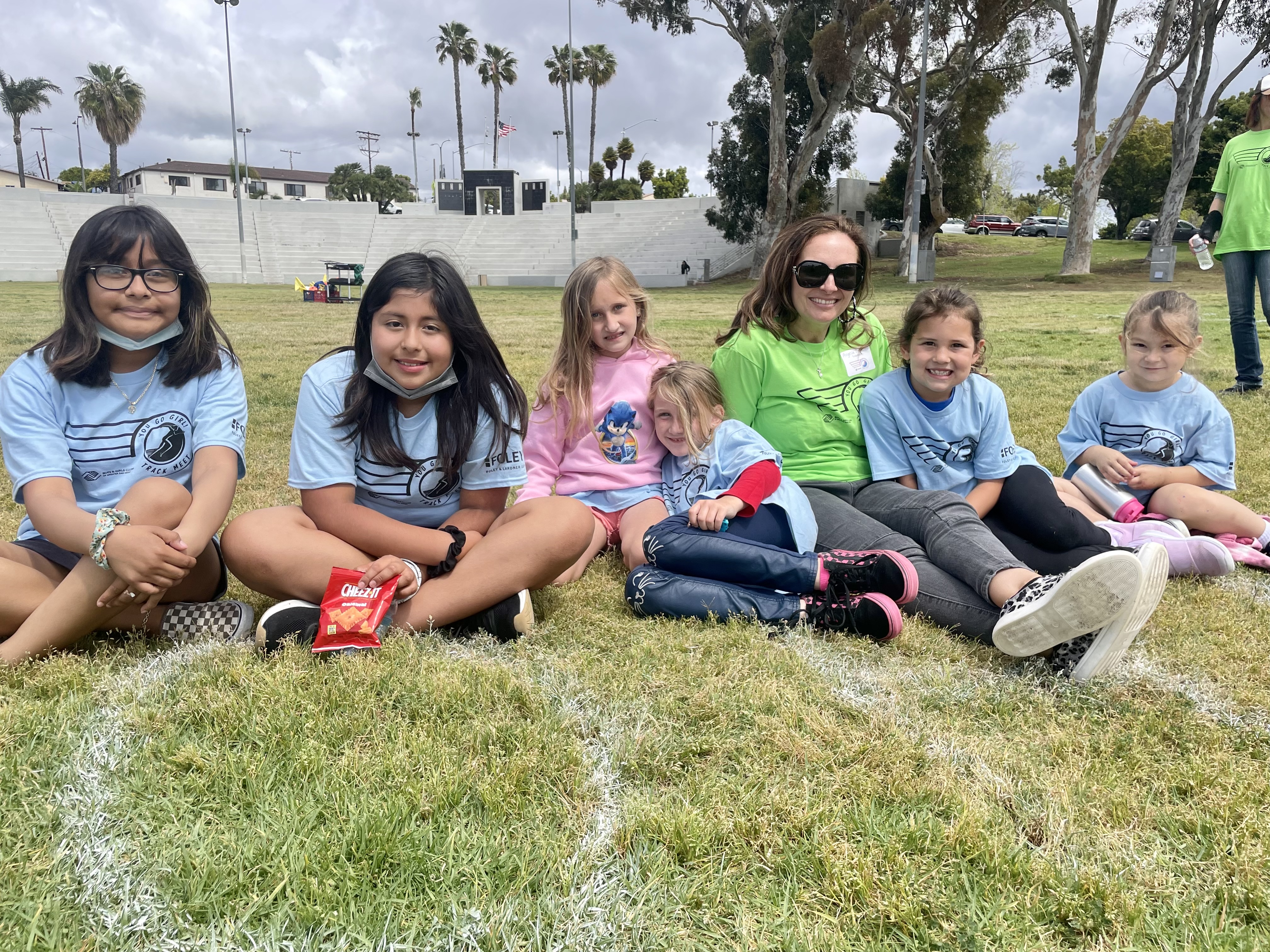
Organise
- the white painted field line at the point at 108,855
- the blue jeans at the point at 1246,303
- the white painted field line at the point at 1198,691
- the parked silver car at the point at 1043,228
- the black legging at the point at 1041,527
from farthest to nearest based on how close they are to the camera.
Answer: the parked silver car at the point at 1043,228 < the blue jeans at the point at 1246,303 < the black legging at the point at 1041,527 < the white painted field line at the point at 1198,691 < the white painted field line at the point at 108,855

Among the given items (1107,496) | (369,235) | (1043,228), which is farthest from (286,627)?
(1043,228)

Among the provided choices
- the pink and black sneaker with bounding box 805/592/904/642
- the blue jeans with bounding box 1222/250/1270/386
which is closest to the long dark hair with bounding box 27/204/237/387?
the pink and black sneaker with bounding box 805/592/904/642

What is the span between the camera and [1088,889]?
1.56 m

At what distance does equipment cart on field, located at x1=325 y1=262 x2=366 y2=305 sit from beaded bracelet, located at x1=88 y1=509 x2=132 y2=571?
18.4 metres

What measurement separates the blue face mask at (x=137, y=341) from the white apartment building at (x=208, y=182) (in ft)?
254

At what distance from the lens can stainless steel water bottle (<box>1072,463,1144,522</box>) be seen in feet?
11.8

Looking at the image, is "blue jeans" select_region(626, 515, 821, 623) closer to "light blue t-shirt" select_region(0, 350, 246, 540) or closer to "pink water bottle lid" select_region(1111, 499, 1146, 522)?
"light blue t-shirt" select_region(0, 350, 246, 540)

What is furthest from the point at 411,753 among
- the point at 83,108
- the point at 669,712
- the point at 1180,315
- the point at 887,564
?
the point at 83,108

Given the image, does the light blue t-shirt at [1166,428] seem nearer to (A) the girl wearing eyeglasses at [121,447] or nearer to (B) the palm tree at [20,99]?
(A) the girl wearing eyeglasses at [121,447]

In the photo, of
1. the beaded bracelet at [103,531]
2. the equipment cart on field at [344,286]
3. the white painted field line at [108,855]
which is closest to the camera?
the white painted field line at [108,855]

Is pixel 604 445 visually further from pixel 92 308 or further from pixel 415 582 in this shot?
pixel 92 308

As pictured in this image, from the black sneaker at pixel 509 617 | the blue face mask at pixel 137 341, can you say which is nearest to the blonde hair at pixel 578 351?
the black sneaker at pixel 509 617

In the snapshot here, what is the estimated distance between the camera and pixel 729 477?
→ 3.32 meters

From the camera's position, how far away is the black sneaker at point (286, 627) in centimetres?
255
